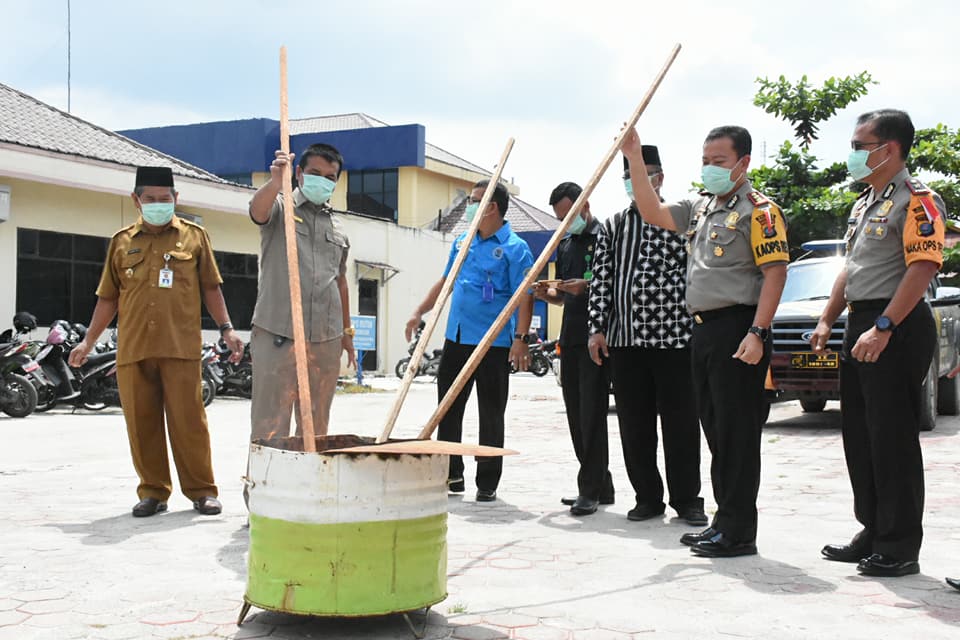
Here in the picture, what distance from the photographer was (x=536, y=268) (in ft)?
13.2

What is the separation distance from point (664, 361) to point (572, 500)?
111cm

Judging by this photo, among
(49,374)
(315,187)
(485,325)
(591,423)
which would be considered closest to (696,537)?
(591,423)

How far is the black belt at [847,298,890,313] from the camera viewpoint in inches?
163

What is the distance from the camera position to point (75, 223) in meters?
17.6

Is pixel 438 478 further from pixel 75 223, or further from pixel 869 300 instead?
pixel 75 223

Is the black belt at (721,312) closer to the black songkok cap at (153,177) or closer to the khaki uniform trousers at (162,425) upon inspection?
the khaki uniform trousers at (162,425)

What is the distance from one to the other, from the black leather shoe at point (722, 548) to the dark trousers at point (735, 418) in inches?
1.0

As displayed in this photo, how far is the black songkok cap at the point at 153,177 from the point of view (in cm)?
553

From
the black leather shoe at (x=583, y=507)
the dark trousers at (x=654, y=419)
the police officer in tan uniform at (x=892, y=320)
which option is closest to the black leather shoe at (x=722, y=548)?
the police officer in tan uniform at (x=892, y=320)

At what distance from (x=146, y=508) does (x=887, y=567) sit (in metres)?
3.66

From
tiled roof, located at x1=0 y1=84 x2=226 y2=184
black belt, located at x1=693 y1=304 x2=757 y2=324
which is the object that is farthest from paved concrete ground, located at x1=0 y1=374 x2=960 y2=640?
tiled roof, located at x1=0 y1=84 x2=226 y2=184

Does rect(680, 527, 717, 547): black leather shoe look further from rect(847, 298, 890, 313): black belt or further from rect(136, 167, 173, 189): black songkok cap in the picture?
rect(136, 167, 173, 189): black songkok cap

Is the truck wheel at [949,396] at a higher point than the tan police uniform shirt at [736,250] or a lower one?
lower

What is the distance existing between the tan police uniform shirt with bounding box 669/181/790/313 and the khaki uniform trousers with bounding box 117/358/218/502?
279cm
